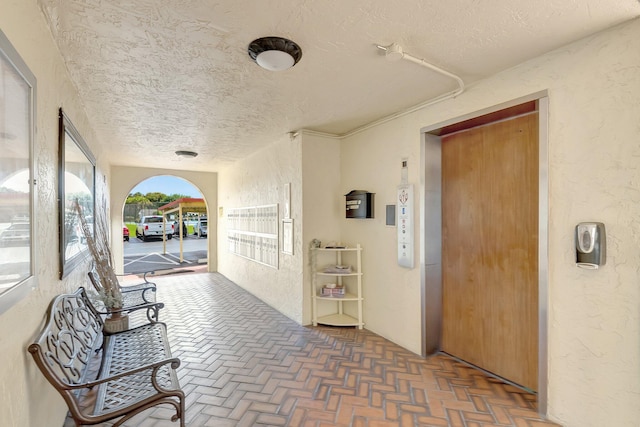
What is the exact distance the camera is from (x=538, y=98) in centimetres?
218

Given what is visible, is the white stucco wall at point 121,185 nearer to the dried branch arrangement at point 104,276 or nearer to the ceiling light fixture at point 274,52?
the dried branch arrangement at point 104,276

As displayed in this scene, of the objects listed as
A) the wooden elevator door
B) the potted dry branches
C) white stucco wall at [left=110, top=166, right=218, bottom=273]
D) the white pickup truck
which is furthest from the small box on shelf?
the white pickup truck

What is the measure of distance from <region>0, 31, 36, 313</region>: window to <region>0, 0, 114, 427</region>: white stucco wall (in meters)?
0.10

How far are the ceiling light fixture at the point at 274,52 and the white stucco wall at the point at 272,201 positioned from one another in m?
1.91

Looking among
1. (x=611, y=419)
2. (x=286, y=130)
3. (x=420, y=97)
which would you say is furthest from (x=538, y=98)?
(x=286, y=130)

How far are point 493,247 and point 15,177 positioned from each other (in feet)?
10.6

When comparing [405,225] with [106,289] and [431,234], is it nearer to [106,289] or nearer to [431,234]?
[431,234]

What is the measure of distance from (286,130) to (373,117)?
3.94 feet

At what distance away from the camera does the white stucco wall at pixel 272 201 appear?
408cm

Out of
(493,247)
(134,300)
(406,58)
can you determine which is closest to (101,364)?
(134,300)

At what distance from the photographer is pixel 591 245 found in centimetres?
188

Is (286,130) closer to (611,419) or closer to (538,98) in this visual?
(538,98)

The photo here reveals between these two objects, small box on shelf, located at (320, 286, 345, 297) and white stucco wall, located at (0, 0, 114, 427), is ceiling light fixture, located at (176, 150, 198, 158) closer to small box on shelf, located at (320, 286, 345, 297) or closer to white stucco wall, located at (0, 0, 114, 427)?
white stucco wall, located at (0, 0, 114, 427)

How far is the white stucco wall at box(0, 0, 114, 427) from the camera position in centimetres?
123
